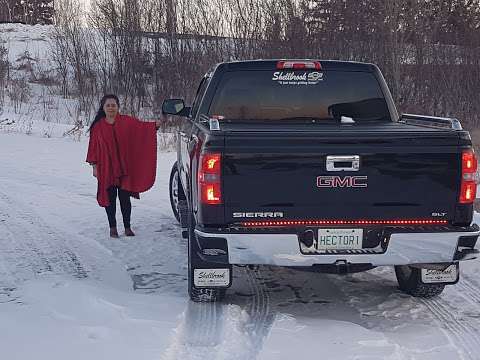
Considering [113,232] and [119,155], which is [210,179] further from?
[113,232]

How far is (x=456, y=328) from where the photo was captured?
448cm

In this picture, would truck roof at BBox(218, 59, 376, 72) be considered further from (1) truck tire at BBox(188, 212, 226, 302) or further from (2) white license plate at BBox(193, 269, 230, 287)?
(2) white license plate at BBox(193, 269, 230, 287)

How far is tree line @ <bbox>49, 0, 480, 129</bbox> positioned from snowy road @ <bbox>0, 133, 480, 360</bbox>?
16.5 metres

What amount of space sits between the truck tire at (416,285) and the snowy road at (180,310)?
77 millimetres

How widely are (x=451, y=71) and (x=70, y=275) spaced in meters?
19.4

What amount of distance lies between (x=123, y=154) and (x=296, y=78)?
2.45 meters

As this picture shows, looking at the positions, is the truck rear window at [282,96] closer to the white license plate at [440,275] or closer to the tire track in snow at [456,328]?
the white license plate at [440,275]

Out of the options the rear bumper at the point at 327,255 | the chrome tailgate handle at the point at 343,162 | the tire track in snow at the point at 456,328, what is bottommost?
the tire track in snow at the point at 456,328

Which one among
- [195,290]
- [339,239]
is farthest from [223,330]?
[339,239]

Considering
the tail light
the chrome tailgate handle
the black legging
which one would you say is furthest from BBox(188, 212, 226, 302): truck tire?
the black legging

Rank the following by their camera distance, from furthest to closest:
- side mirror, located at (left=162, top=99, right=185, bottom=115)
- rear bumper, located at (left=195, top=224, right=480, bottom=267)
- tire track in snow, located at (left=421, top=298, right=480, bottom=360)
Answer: side mirror, located at (left=162, top=99, right=185, bottom=115) < rear bumper, located at (left=195, top=224, right=480, bottom=267) < tire track in snow, located at (left=421, top=298, right=480, bottom=360)

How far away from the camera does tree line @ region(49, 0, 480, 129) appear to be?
21.8 metres

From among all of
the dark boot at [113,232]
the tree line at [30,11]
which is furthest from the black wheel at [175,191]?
the tree line at [30,11]

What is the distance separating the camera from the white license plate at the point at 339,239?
4270 mm
